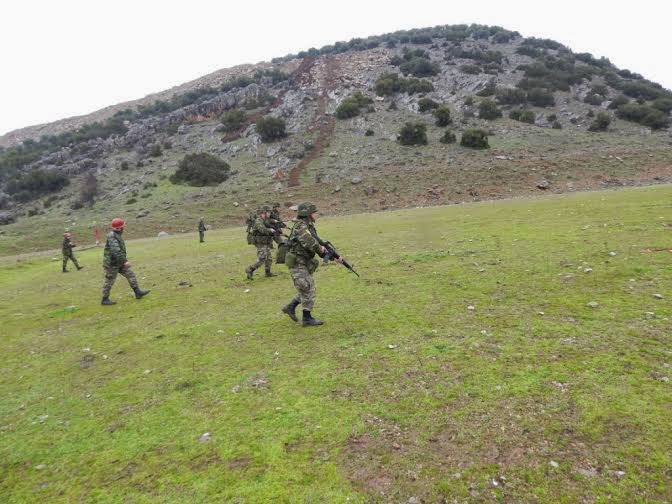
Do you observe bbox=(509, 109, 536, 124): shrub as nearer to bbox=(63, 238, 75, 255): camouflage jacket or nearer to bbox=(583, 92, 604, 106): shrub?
bbox=(583, 92, 604, 106): shrub

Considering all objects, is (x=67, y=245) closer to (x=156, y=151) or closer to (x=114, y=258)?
(x=114, y=258)

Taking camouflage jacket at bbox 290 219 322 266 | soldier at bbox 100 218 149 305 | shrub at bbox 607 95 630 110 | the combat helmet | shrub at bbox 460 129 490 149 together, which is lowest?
soldier at bbox 100 218 149 305

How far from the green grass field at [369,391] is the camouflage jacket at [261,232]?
2405 millimetres

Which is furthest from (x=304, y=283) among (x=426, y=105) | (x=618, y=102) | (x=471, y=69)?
(x=471, y=69)

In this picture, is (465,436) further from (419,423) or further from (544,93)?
(544,93)

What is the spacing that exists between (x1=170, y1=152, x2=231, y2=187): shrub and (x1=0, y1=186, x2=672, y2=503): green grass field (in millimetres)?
40243

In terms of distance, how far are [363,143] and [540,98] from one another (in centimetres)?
2591

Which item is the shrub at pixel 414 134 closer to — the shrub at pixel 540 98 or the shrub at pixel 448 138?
the shrub at pixel 448 138

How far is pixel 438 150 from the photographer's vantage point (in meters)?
48.2

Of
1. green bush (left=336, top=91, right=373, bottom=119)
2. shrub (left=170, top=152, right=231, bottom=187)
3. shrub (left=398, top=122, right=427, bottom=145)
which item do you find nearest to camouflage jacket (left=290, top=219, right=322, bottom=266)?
shrub (left=398, top=122, right=427, bottom=145)

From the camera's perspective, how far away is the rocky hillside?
41031 mm

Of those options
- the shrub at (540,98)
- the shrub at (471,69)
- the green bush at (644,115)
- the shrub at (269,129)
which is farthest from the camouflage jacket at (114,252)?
the shrub at (471,69)

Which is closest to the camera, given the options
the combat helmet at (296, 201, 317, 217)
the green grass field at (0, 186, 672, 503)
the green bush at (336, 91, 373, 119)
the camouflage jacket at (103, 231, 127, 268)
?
the green grass field at (0, 186, 672, 503)

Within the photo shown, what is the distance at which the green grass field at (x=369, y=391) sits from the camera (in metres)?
4.50
